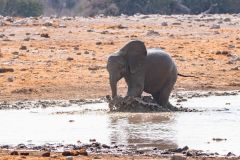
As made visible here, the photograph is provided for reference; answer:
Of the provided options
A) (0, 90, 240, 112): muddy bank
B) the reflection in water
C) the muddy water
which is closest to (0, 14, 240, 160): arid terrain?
(0, 90, 240, 112): muddy bank

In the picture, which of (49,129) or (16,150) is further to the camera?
(49,129)

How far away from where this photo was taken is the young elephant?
18297 mm

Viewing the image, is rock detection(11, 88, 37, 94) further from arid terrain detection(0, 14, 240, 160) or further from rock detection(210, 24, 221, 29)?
rock detection(210, 24, 221, 29)

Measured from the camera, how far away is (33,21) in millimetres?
50656

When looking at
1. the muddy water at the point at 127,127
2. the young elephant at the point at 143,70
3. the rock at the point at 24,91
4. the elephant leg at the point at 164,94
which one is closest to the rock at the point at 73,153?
the muddy water at the point at 127,127

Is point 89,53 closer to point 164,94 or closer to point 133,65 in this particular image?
point 164,94

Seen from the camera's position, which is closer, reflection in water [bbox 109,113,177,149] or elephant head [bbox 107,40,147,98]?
reflection in water [bbox 109,113,177,149]

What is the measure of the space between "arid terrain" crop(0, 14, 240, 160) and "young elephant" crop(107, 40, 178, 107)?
3.05 m

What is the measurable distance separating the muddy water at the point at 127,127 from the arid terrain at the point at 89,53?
3.94 m

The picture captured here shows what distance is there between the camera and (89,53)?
102 feet

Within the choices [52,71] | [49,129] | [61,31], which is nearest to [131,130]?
[49,129]

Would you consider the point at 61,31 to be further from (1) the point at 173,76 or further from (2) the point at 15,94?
(1) the point at 173,76

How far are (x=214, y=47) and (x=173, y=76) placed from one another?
16561 mm

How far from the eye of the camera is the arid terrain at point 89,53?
928 inches
